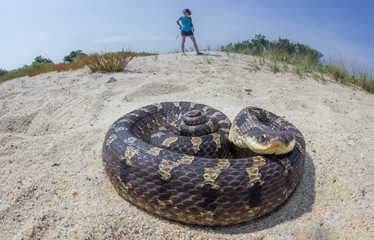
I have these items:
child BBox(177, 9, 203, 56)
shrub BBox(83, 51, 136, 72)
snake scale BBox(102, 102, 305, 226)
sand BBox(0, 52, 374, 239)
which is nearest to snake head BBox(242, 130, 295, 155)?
snake scale BBox(102, 102, 305, 226)

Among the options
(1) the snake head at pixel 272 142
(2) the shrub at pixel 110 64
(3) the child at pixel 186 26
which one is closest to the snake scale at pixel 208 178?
(1) the snake head at pixel 272 142

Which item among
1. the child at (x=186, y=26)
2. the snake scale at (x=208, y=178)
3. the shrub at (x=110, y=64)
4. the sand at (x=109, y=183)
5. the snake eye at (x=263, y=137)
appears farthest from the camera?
the child at (x=186, y=26)

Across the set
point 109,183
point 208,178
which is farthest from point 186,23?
point 208,178

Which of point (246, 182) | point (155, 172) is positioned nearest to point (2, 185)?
point (155, 172)

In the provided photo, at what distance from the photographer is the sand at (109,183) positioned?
308 centimetres

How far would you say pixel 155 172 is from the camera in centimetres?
305

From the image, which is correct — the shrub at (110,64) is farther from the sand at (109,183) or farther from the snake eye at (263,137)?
the snake eye at (263,137)

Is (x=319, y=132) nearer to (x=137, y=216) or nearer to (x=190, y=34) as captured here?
(x=137, y=216)

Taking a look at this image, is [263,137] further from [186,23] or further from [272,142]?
[186,23]

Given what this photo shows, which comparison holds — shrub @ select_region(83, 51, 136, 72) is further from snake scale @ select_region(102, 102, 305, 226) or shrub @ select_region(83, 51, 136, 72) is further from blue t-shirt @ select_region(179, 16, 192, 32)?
snake scale @ select_region(102, 102, 305, 226)

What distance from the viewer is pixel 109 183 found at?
388cm

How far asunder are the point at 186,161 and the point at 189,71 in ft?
26.7

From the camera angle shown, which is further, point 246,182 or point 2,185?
point 2,185

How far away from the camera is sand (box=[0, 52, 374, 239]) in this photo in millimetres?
3084
